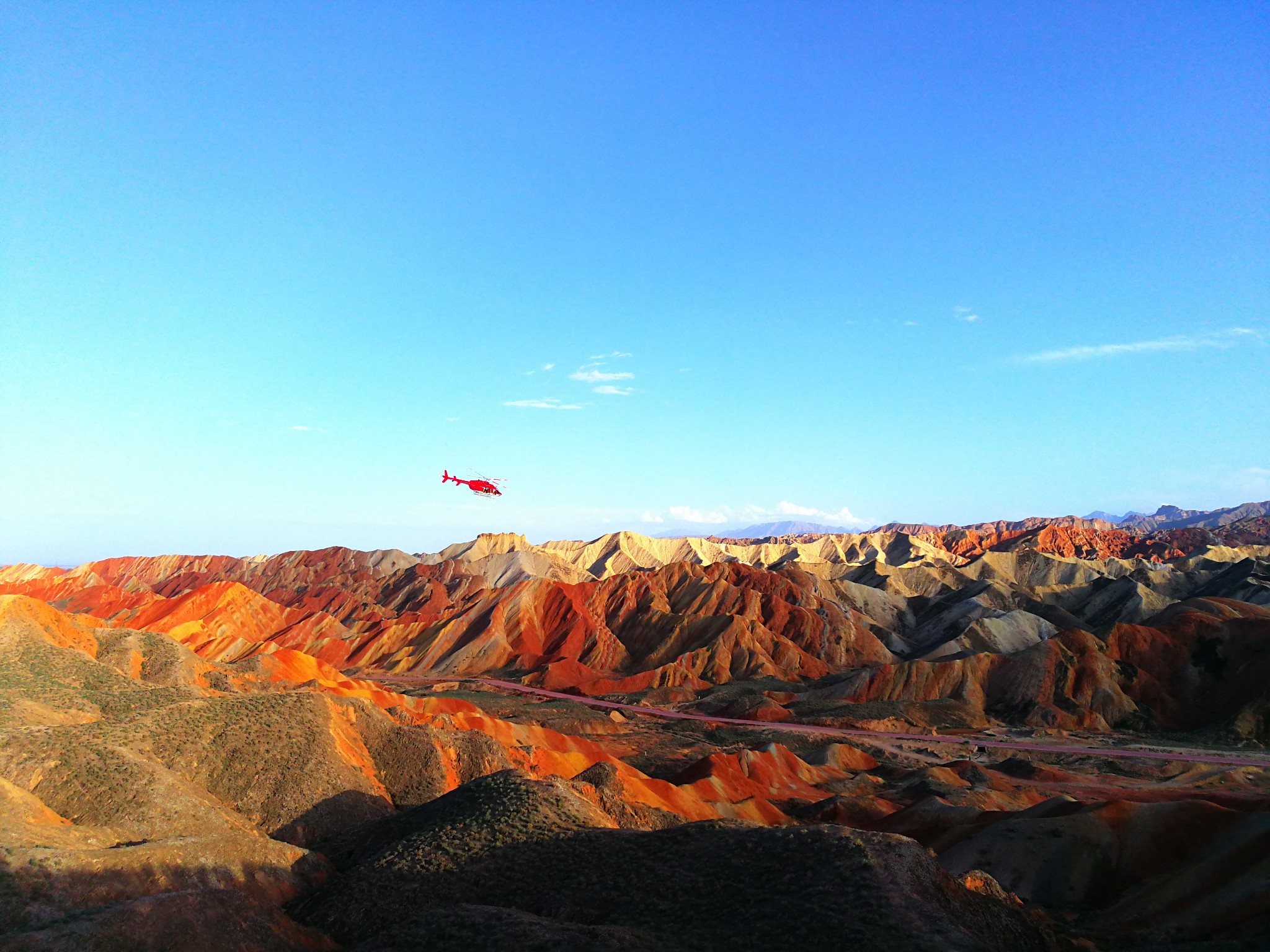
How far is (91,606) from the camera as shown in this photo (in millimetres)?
151375

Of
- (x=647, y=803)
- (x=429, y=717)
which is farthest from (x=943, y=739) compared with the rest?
(x=429, y=717)

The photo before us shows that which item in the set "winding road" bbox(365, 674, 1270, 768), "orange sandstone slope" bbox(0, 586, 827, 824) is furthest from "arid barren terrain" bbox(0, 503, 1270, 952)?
"winding road" bbox(365, 674, 1270, 768)

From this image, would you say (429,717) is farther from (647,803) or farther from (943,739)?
(943,739)

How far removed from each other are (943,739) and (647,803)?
52565 mm

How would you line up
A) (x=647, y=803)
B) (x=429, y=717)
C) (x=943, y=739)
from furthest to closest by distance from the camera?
1. (x=943, y=739)
2. (x=429, y=717)
3. (x=647, y=803)

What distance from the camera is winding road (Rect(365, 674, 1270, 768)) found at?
7325cm

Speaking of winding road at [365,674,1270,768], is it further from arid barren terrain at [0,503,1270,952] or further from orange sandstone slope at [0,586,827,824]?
orange sandstone slope at [0,586,827,824]

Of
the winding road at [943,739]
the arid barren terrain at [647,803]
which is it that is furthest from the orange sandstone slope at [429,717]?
the winding road at [943,739]

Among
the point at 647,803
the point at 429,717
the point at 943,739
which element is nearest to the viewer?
the point at 647,803

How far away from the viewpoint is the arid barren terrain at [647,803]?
2381 cm

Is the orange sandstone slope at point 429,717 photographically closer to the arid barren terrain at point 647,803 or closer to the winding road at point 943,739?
the arid barren terrain at point 647,803

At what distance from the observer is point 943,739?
86375 mm

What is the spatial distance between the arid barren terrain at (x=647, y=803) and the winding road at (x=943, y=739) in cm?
72

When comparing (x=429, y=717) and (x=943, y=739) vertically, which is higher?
(x=429, y=717)
